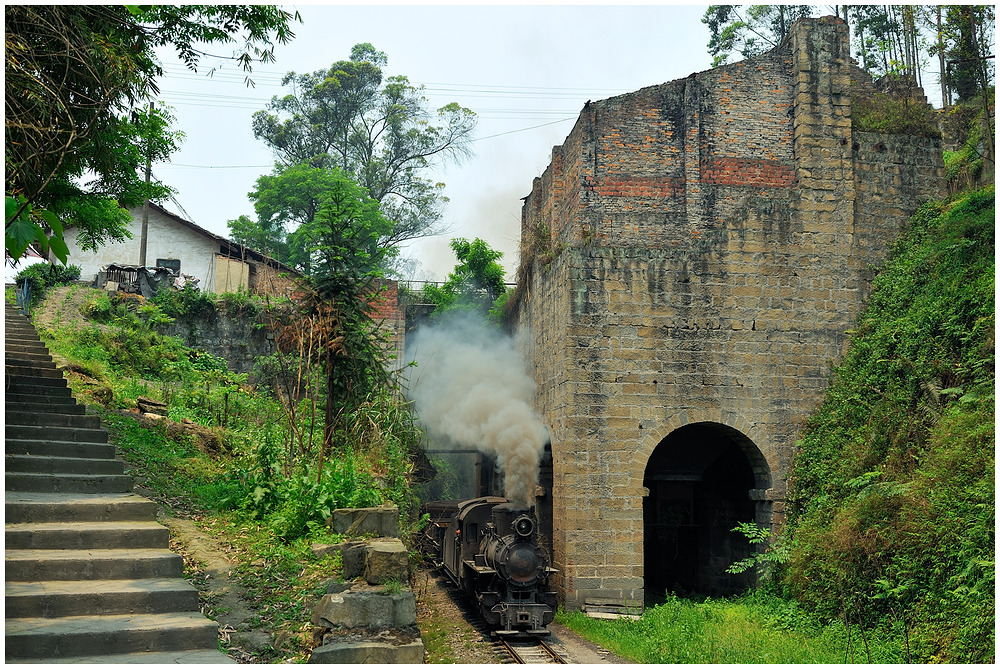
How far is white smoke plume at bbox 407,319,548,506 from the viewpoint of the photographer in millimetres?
16031

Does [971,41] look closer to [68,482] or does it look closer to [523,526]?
[523,526]

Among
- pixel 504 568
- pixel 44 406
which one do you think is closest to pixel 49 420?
pixel 44 406

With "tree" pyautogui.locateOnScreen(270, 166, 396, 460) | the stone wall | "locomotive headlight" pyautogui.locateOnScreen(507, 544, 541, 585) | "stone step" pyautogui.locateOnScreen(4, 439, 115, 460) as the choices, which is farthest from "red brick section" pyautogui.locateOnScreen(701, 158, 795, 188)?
the stone wall

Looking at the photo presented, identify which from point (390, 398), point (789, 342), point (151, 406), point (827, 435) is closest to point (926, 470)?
point (827, 435)

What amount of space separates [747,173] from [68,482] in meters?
13.1

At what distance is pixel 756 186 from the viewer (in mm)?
15492

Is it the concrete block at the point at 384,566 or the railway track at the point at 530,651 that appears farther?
the railway track at the point at 530,651

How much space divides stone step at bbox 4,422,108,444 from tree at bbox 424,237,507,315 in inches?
647

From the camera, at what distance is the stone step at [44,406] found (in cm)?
962

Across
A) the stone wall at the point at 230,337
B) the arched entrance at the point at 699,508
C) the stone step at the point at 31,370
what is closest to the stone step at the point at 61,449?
the stone step at the point at 31,370

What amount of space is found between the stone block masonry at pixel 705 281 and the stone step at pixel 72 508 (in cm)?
793

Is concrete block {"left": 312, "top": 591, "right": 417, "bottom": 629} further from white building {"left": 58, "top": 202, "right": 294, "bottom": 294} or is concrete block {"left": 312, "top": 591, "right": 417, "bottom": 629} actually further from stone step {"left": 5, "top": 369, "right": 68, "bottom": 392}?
white building {"left": 58, "top": 202, "right": 294, "bottom": 294}

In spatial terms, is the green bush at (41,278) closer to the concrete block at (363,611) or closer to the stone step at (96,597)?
the stone step at (96,597)

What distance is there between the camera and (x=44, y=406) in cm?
1001
